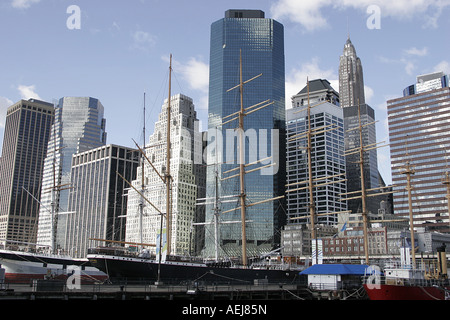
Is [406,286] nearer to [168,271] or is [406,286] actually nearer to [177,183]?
[168,271]

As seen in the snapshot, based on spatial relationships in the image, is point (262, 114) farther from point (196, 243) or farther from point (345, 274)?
point (345, 274)

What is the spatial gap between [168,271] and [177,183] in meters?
112

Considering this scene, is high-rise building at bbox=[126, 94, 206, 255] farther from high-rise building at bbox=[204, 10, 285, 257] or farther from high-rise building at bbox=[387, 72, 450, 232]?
high-rise building at bbox=[387, 72, 450, 232]

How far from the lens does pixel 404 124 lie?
187 meters

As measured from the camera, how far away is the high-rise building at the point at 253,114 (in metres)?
157

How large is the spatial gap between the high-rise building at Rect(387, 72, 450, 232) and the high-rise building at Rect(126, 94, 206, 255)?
8040 cm

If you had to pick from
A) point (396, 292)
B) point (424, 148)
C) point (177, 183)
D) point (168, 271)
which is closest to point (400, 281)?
point (396, 292)

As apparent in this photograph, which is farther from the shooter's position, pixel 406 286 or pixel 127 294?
pixel 406 286

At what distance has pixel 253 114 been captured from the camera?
164750 millimetres

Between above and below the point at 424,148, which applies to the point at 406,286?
below

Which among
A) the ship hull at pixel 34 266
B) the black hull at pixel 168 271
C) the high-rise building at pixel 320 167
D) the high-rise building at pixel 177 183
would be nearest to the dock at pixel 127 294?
the black hull at pixel 168 271

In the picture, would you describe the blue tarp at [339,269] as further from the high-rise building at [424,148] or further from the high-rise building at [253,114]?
the high-rise building at [424,148]

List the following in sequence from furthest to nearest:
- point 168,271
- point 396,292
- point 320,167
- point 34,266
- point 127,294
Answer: point 320,167
point 34,266
point 168,271
point 396,292
point 127,294
